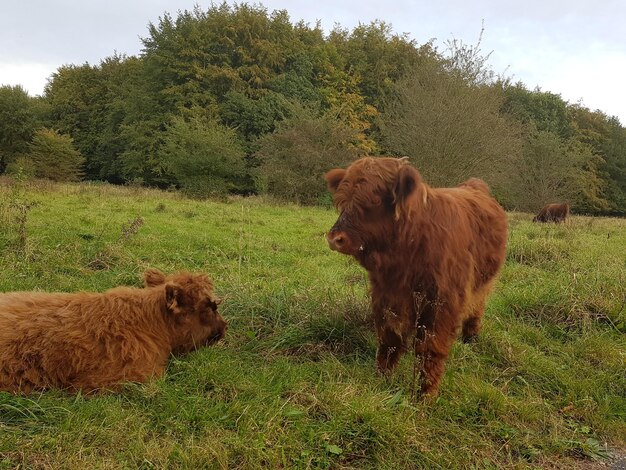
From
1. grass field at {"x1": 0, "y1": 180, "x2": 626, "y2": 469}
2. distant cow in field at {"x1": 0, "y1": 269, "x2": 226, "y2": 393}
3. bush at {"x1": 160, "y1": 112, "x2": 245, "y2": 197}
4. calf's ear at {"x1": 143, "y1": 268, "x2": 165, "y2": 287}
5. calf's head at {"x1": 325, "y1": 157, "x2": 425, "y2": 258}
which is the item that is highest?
bush at {"x1": 160, "y1": 112, "x2": 245, "y2": 197}

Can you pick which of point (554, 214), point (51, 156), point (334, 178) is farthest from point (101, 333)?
point (51, 156)

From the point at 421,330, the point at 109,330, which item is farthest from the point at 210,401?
the point at 421,330

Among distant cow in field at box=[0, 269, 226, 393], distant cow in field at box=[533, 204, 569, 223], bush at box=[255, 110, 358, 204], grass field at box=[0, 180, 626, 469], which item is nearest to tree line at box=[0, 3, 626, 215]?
bush at box=[255, 110, 358, 204]

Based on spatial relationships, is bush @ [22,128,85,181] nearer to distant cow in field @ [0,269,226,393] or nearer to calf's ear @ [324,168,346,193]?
distant cow in field @ [0,269,226,393]

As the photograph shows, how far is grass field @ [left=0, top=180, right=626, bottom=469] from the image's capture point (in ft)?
9.44

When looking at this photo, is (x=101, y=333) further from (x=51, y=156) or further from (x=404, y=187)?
(x=51, y=156)

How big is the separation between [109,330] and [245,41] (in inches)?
1601

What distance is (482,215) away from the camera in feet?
15.0

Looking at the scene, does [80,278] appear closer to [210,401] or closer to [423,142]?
[210,401]

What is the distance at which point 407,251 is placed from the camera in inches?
139


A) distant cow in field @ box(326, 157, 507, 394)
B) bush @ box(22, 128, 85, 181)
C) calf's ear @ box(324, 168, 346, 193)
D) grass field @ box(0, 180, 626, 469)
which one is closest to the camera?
grass field @ box(0, 180, 626, 469)

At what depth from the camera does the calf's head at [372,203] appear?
329 centimetres

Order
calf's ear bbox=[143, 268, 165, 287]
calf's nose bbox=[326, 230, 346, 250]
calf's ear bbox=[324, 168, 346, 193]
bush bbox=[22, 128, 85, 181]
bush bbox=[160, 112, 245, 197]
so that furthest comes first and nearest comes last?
bush bbox=[22, 128, 85, 181]
bush bbox=[160, 112, 245, 197]
calf's ear bbox=[143, 268, 165, 287]
calf's ear bbox=[324, 168, 346, 193]
calf's nose bbox=[326, 230, 346, 250]

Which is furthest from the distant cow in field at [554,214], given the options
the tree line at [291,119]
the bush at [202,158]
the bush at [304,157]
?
the bush at [202,158]
